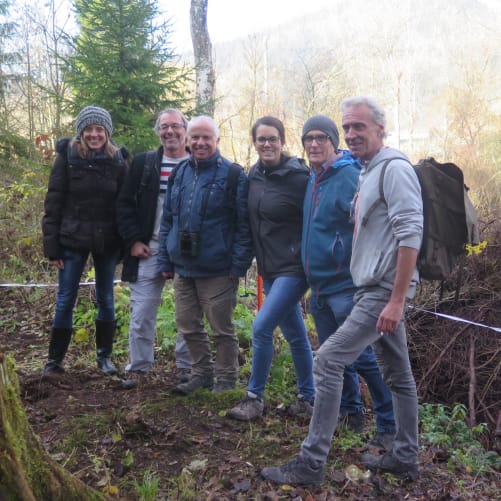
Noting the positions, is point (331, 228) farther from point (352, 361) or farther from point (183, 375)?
point (183, 375)

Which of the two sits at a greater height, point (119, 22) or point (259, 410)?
point (119, 22)

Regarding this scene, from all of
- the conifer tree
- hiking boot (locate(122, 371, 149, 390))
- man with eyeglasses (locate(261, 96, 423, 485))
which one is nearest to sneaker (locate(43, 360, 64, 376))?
hiking boot (locate(122, 371, 149, 390))

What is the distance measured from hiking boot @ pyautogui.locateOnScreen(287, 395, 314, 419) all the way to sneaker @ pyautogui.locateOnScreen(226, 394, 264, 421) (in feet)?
0.94

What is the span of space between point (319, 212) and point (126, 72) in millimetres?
4902

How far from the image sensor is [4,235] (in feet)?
30.3

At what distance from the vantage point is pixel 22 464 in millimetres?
2285

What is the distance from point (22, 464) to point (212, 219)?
2.51 metres

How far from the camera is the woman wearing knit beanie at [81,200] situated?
190 inches

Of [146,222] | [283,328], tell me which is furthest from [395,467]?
[146,222]

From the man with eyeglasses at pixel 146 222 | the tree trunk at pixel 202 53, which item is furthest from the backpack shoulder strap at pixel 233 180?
the tree trunk at pixel 202 53

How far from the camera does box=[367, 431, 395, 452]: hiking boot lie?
3783 millimetres

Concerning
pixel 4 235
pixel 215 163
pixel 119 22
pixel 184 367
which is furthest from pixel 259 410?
pixel 4 235

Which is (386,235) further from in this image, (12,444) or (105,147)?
(105,147)

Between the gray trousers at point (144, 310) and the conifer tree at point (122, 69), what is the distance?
3180 millimetres
